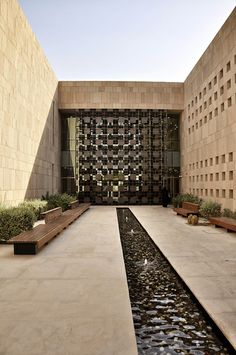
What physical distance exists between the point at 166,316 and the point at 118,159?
22.9 metres

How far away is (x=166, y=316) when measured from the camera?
13.5 ft

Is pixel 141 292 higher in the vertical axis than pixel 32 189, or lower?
lower

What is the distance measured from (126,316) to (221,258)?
13.1 feet

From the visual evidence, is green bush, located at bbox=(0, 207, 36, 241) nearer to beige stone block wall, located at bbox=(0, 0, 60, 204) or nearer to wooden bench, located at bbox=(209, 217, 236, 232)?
beige stone block wall, located at bbox=(0, 0, 60, 204)

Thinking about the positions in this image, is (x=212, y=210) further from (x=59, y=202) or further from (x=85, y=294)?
(x=85, y=294)

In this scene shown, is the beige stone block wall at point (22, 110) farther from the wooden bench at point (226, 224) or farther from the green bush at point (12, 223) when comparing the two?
the wooden bench at point (226, 224)

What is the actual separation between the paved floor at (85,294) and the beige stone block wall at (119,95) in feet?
61.4

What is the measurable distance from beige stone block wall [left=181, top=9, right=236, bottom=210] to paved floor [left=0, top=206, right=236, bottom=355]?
7544mm

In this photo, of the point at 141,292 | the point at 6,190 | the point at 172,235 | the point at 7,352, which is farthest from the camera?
the point at 6,190

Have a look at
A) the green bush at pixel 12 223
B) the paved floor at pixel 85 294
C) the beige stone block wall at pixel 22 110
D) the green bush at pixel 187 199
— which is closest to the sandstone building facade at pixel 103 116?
the beige stone block wall at pixel 22 110

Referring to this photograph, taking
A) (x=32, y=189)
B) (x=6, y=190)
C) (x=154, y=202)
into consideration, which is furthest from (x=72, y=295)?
(x=154, y=202)

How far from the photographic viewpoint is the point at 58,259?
22.8 ft

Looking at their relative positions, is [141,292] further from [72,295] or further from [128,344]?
[128,344]

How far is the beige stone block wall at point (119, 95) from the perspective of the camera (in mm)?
25500
